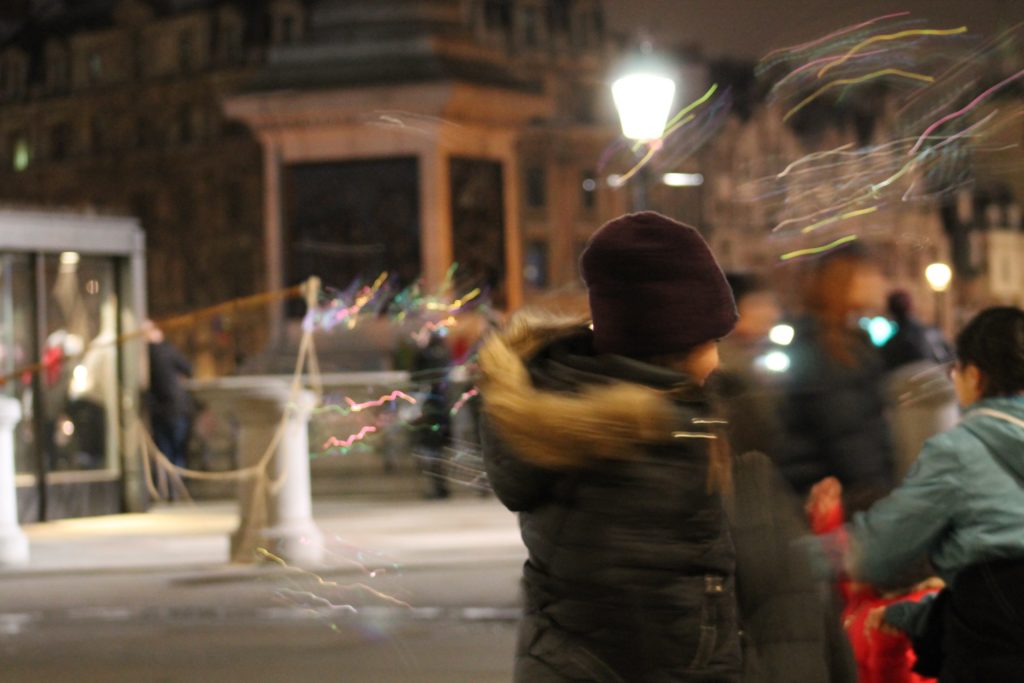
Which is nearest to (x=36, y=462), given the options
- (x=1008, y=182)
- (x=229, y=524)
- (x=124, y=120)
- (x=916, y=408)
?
(x=229, y=524)

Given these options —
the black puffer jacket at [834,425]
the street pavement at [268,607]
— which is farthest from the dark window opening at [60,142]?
the black puffer jacket at [834,425]

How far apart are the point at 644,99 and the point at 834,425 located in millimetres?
7941

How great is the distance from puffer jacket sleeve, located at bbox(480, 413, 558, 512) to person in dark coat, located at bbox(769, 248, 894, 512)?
2063 mm

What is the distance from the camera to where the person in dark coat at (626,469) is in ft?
9.26

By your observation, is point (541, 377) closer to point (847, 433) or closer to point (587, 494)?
point (587, 494)

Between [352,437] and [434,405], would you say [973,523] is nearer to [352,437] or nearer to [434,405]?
[352,437]

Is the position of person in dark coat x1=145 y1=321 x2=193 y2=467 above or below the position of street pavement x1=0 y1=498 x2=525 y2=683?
above

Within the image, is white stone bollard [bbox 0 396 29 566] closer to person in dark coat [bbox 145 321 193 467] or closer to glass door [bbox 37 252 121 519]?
glass door [bbox 37 252 121 519]

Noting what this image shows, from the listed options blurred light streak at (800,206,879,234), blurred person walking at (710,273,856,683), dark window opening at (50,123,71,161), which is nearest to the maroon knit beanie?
blurred person walking at (710,273,856,683)

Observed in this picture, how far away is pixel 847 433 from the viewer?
16.5 ft

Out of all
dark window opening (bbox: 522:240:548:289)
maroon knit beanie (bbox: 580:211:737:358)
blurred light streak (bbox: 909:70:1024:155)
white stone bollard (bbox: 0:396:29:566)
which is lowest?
white stone bollard (bbox: 0:396:29:566)

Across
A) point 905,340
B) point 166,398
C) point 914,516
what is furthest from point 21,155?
point 914,516

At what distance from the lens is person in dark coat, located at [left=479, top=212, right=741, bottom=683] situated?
2822 mm

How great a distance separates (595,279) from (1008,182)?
6705 mm
